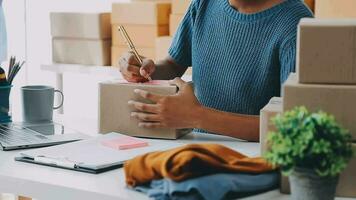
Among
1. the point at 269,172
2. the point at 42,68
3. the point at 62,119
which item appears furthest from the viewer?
the point at 42,68

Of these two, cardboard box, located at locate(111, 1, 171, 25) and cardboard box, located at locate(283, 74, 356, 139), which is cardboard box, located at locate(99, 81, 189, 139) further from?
cardboard box, located at locate(111, 1, 171, 25)

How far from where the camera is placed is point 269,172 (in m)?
1.30

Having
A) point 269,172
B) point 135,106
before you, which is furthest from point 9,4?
point 269,172

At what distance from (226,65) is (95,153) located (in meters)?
0.65

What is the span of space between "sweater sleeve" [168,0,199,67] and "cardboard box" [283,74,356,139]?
35.9 inches

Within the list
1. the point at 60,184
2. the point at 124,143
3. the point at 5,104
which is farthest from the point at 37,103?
the point at 60,184

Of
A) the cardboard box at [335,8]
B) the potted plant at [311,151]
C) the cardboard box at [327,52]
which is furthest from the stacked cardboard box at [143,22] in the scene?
the potted plant at [311,151]

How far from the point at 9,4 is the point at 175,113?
2.64 m

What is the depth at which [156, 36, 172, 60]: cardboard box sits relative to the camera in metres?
2.99

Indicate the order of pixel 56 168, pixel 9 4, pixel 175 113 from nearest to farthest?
pixel 56 168
pixel 175 113
pixel 9 4

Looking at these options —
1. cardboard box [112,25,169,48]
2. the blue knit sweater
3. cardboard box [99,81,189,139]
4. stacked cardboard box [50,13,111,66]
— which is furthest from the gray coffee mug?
stacked cardboard box [50,13,111,66]

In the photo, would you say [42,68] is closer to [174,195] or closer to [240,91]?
[240,91]

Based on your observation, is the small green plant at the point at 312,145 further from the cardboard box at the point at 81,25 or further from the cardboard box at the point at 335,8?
the cardboard box at the point at 81,25

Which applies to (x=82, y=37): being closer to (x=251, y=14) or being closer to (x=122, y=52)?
(x=122, y=52)
